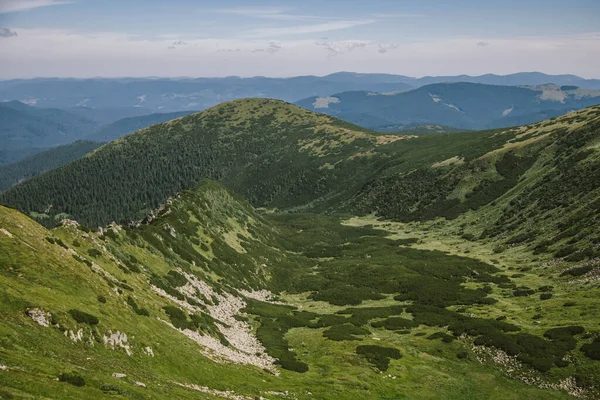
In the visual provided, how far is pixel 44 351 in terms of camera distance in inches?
1216

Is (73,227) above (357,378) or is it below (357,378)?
above

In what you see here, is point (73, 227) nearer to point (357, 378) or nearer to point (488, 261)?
point (357, 378)

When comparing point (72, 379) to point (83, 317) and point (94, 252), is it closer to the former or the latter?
point (83, 317)

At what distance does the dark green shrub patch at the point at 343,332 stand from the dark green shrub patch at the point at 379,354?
5.70 meters

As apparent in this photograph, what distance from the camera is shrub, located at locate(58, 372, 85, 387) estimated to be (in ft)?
86.2

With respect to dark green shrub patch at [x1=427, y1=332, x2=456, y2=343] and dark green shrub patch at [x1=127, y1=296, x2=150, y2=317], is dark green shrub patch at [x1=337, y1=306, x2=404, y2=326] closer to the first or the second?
dark green shrub patch at [x1=427, y1=332, x2=456, y2=343]

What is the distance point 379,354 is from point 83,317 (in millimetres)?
39125

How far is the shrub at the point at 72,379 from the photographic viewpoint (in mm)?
26270

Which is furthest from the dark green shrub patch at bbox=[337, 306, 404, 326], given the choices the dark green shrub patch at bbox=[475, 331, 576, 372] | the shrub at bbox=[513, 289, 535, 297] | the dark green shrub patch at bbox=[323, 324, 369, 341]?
the dark green shrub patch at bbox=[475, 331, 576, 372]

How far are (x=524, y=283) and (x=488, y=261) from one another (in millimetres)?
25127

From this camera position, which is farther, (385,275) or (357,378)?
(385,275)

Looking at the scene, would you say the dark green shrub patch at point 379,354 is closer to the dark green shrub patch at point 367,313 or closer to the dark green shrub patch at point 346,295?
the dark green shrub patch at point 367,313

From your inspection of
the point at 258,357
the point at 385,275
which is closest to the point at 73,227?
the point at 258,357

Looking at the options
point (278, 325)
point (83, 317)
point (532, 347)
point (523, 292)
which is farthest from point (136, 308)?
point (523, 292)
